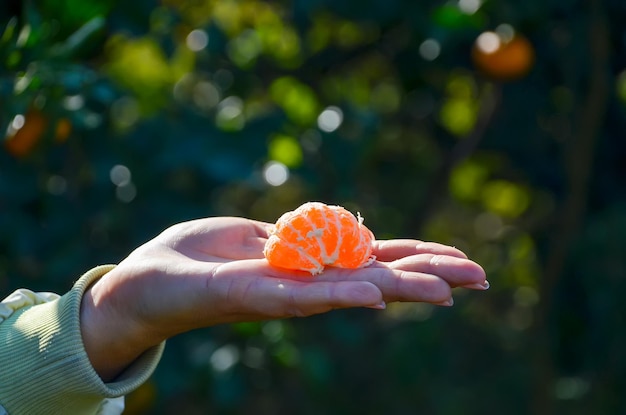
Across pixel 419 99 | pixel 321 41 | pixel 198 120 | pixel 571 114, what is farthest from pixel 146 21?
pixel 571 114

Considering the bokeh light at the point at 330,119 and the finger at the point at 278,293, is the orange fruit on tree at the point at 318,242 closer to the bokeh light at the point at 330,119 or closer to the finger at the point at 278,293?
the finger at the point at 278,293

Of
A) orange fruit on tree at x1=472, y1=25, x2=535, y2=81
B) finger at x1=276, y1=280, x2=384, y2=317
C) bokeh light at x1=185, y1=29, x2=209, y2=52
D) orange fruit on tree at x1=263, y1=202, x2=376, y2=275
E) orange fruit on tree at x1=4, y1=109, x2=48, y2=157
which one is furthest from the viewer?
bokeh light at x1=185, y1=29, x2=209, y2=52

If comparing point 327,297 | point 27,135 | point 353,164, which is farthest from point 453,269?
point 353,164

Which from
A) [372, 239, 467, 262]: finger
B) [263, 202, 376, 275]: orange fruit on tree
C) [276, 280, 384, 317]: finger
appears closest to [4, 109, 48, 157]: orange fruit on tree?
[263, 202, 376, 275]: orange fruit on tree

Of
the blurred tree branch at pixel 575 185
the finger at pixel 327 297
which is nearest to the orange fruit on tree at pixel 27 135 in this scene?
the finger at pixel 327 297

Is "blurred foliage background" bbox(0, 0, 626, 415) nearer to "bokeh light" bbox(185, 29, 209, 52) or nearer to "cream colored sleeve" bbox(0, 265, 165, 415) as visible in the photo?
"bokeh light" bbox(185, 29, 209, 52)

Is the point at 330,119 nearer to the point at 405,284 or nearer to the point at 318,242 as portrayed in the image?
the point at 318,242
